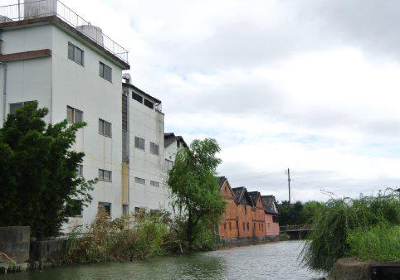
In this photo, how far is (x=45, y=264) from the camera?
21016mm

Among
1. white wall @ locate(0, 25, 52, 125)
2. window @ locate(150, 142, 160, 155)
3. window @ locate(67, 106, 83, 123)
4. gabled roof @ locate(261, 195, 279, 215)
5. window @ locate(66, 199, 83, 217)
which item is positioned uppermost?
white wall @ locate(0, 25, 52, 125)

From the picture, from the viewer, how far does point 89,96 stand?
101 ft

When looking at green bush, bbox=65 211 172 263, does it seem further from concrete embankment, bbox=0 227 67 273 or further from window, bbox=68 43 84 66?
window, bbox=68 43 84 66

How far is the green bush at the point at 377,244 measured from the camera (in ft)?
38.2

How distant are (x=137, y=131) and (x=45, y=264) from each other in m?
17.7

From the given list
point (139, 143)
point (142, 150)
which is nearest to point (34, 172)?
point (139, 143)

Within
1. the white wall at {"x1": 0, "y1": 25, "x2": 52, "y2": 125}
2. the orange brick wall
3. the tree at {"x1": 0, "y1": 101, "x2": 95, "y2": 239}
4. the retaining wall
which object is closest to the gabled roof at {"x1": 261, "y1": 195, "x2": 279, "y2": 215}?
the orange brick wall

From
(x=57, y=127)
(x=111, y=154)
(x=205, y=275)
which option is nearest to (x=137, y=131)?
(x=111, y=154)

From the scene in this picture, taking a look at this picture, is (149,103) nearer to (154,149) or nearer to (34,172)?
(154,149)

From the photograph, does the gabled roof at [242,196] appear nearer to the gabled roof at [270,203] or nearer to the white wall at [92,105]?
the gabled roof at [270,203]

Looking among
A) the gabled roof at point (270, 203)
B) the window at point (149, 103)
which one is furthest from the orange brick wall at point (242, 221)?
the window at point (149, 103)

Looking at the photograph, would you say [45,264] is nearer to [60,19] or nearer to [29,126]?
[29,126]

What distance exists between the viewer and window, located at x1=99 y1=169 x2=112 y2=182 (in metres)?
31.9

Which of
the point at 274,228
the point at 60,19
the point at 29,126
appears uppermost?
the point at 60,19
